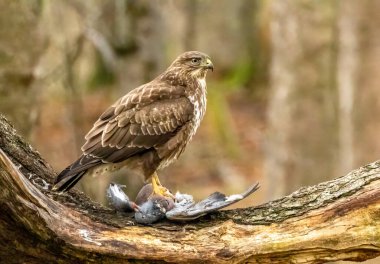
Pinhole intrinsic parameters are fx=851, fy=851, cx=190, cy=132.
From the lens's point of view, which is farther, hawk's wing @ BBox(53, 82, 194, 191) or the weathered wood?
hawk's wing @ BBox(53, 82, 194, 191)

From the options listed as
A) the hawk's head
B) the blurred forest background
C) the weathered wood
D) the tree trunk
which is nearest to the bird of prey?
the hawk's head

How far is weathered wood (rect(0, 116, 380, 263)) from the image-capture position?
4887 millimetres

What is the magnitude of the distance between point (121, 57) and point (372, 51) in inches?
139

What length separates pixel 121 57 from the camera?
429 inches

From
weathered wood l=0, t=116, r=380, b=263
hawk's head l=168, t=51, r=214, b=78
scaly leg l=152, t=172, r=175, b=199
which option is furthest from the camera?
hawk's head l=168, t=51, r=214, b=78

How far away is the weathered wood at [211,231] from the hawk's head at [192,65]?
2103 millimetres

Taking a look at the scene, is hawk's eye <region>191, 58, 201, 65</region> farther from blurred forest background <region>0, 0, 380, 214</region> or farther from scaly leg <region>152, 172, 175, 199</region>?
blurred forest background <region>0, 0, 380, 214</region>

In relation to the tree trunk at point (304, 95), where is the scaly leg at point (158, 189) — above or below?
below

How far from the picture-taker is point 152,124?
6684 millimetres

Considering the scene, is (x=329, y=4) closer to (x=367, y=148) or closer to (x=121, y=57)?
(x=367, y=148)

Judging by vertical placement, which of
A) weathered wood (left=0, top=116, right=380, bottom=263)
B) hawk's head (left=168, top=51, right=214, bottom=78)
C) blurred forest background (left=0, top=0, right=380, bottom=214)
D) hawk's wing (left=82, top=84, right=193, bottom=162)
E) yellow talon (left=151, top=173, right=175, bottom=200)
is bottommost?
weathered wood (left=0, top=116, right=380, bottom=263)

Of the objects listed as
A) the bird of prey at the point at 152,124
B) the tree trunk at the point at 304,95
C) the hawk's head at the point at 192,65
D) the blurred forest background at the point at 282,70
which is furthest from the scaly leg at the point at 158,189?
the tree trunk at the point at 304,95

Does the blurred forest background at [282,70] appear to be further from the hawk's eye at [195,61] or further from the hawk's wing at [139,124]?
the hawk's wing at [139,124]

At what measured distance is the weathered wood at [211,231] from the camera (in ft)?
16.0
